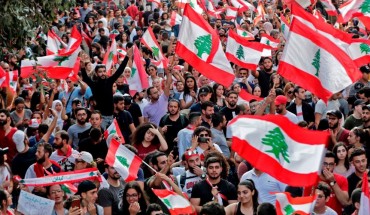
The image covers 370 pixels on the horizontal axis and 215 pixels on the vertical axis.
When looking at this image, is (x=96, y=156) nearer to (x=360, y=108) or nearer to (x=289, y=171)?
(x=360, y=108)

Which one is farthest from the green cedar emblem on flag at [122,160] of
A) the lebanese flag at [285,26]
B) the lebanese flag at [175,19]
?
the lebanese flag at [175,19]

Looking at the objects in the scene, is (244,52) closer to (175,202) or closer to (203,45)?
(203,45)

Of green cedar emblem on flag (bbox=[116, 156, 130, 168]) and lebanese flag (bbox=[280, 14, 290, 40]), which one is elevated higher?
green cedar emblem on flag (bbox=[116, 156, 130, 168])

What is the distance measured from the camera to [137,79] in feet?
73.3

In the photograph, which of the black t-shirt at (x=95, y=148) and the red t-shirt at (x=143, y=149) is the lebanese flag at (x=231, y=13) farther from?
the black t-shirt at (x=95, y=148)

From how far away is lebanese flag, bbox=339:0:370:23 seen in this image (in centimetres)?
2342

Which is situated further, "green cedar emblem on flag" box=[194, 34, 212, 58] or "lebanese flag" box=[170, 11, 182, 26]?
"lebanese flag" box=[170, 11, 182, 26]

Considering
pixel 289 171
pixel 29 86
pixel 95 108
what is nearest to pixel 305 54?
pixel 289 171

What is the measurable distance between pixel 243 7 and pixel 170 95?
11.8m

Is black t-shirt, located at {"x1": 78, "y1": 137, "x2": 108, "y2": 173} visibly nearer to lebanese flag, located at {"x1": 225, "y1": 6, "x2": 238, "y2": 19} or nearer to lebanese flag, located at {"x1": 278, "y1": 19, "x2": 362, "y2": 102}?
lebanese flag, located at {"x1": 278, "y1": 19, "x2": 362, "y2": 102}

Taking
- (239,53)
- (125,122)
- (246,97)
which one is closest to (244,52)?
(239,53)

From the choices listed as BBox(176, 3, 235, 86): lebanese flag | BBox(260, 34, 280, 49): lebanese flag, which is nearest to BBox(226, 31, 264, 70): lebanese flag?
BBox(176, 3, 235, 86): lebanese flag

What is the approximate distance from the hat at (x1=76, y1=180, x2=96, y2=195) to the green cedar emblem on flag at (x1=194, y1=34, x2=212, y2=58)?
15.9 feet

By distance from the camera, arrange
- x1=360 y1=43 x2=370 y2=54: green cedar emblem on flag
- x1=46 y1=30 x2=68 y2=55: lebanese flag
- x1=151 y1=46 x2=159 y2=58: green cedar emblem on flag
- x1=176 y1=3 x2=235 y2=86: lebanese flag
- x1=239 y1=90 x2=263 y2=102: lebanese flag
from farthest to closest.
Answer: x1=151 y1=46 x2=159 y2=58: green cedar emblem on flag
x1=46 y1=30 x2=68 y2=55: lebanese flag
x1=360 y1=43 x2=370 y2=54: green cedar emblem on flag
x1=239 y1=90 x2=263 y2=102: lebanese flag
x1=176 y1=3 x2=235 y2=86: lebanese flag
